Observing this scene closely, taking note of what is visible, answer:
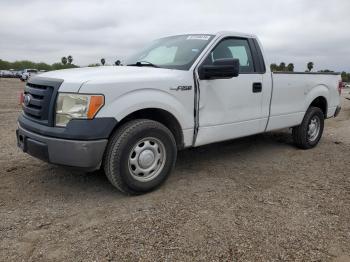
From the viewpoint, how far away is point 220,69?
4.48 meters

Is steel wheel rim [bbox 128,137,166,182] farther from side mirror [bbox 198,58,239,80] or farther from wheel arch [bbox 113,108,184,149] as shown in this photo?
side mirror [bbox 198,58,239,80]

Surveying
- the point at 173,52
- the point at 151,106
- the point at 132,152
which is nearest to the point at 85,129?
the point at 132,152

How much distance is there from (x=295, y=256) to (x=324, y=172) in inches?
101

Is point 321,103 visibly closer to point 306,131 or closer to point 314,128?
point 314,128

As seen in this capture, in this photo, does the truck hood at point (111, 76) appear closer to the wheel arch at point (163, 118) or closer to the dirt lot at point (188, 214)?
the wheel arch at point (163, 118)

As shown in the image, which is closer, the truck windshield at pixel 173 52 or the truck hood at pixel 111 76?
the truck hood at pixel 111 76

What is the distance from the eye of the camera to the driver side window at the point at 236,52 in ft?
16.3

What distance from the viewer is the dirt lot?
3.06 m

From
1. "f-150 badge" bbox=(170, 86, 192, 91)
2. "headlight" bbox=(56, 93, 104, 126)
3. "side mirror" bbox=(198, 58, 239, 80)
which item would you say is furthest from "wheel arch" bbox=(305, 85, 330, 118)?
"headlight" bbox=(56, 93, 104, 126)

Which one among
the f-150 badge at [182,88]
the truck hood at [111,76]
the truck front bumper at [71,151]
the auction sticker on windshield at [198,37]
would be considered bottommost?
the truck front bumper at [71,151]

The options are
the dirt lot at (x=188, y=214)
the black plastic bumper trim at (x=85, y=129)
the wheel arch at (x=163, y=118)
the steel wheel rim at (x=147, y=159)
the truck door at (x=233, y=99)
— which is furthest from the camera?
the truck door at (x=233, y=99)

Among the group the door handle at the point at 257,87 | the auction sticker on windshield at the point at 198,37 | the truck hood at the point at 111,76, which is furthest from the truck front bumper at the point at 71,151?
the door handle at the point at 257,87

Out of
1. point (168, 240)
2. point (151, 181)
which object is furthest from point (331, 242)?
point (151, 181)

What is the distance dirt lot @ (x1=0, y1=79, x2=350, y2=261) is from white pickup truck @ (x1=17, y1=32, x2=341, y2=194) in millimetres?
399
